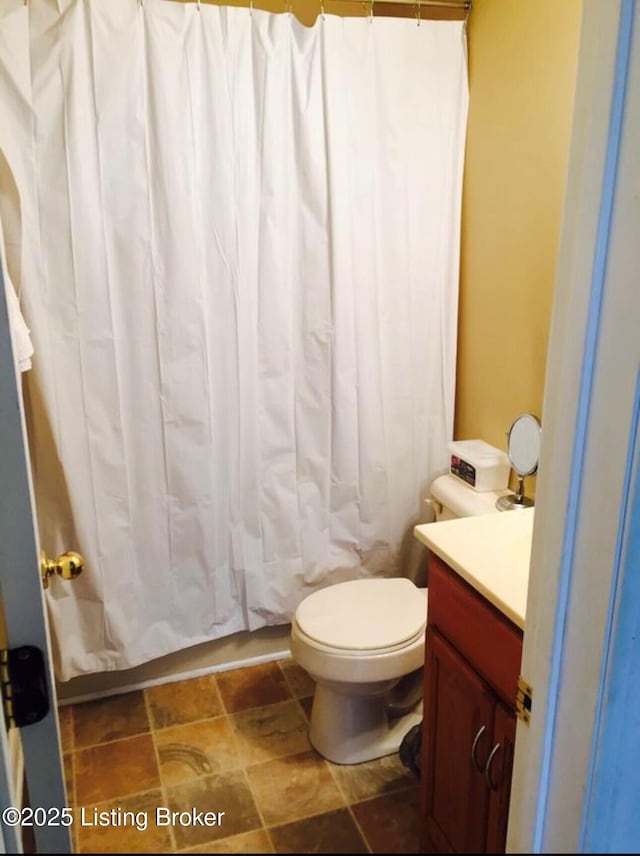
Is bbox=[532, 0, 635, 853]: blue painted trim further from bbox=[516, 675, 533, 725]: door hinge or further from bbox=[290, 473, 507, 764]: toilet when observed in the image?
bbox=[290, 473, 507, 764]: toilet

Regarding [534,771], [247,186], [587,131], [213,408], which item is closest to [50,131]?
[247,186]

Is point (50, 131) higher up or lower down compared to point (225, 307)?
higher up

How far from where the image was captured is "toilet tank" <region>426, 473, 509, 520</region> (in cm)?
196

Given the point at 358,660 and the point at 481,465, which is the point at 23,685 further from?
the point at 481,465

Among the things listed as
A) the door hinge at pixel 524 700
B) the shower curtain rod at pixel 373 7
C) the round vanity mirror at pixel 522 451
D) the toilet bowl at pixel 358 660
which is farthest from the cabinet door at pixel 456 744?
the shower curtain rod at pixel 373 7

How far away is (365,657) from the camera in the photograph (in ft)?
5.82

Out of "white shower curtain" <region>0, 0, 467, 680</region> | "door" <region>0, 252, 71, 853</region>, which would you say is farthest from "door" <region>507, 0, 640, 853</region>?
"white shower curtain" <region>0, 0, 467, 680</region>

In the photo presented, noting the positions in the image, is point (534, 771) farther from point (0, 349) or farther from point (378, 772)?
point (378, 772)

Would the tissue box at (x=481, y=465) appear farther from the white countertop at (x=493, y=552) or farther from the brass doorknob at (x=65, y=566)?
the brass doorknob at (x=65, y=566)

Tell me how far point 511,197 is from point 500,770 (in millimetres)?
1477

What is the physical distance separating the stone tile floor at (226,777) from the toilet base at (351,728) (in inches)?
1.9

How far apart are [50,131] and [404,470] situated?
1.43 m

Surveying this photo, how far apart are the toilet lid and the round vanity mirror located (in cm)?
38

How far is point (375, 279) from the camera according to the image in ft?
7.01
